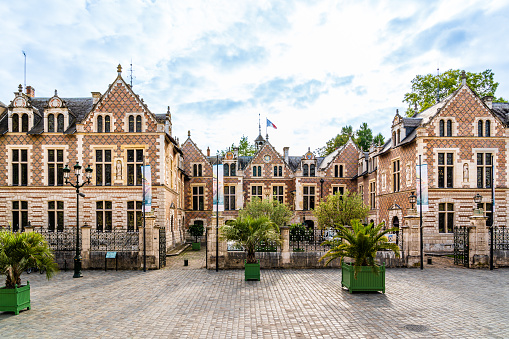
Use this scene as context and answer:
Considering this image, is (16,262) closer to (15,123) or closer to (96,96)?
(96,96)

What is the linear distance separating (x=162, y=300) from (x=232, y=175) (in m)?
29.7

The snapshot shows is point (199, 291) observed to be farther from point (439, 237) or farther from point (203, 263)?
point (439, 237)

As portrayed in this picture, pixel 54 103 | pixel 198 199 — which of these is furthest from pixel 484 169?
pixel 54 103

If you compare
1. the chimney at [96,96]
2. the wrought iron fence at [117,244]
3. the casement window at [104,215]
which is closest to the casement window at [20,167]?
the casement window at [104,215]

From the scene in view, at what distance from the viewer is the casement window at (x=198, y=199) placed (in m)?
42.8

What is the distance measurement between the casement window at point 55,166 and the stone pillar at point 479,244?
95.7 feet

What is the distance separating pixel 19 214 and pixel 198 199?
1822cm

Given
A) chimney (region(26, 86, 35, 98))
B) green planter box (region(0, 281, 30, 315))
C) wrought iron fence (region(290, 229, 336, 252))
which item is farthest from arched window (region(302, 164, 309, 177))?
green planter box (region(0, 281, 30, 315))

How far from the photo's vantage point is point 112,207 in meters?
28.6

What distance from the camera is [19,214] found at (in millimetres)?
29188

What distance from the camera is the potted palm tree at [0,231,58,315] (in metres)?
11.9

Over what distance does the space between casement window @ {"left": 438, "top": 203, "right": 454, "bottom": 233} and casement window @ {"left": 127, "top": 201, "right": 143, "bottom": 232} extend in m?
23.2

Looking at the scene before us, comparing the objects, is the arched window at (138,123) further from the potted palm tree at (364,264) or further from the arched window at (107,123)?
the potted palm tree at (364,264)

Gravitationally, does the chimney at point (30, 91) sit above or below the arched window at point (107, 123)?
above
